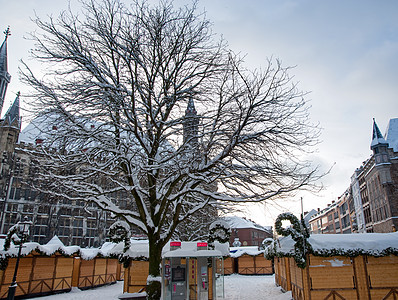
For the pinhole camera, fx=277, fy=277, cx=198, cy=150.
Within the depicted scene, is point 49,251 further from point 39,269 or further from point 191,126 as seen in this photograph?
point 191,126

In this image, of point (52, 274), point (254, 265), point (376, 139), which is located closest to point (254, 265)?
point (254, 265)

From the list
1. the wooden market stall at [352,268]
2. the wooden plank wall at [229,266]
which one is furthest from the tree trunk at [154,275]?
the wooden plank wall at [229,266]

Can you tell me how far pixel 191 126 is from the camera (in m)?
11.1

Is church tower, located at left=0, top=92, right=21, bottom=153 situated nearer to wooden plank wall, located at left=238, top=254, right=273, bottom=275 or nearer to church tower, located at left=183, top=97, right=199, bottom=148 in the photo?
wooden plank wall, located at left=238, top=254, right=273, bottom=275

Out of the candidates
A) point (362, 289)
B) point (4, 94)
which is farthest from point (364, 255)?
point (4, 94)

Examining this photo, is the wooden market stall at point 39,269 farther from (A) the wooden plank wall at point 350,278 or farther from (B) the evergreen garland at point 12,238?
(A) the wooden plank wall at point 350,278

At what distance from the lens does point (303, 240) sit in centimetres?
1239

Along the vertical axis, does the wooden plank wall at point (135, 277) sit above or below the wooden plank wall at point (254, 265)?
above

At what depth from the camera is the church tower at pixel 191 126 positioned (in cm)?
1165

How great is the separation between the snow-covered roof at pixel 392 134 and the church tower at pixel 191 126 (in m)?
42.1

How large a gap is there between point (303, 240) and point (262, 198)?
3569 millimetres

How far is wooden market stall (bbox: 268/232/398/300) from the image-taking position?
12.0 m

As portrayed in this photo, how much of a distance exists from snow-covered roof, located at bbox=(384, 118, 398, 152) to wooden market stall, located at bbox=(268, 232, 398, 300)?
123ft

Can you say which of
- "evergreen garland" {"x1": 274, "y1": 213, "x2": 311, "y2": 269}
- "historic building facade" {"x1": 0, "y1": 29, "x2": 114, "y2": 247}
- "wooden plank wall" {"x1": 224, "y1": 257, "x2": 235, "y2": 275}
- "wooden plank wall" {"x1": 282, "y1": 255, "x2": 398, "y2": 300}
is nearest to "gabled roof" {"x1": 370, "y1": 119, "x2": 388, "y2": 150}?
"wooden plank wall" {"x1": 224, "y1": 257, "x2": 235, "y2": 275}
